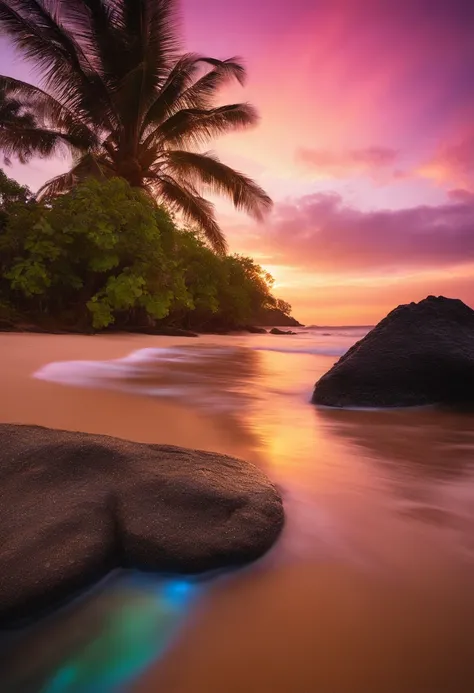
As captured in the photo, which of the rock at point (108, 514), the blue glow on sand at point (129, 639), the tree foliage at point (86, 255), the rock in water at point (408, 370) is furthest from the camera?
the tree foliage at point (86, 255)

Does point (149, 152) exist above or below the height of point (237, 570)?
above

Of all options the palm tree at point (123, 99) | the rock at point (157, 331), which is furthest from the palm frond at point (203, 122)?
the rock at point (157, 331)

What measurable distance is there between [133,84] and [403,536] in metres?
14.5

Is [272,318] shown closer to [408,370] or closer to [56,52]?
[56,52]

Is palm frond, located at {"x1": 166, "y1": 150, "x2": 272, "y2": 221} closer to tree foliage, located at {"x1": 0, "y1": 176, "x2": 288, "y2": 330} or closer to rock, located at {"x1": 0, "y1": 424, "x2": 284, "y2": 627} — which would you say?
tree foliage, located at {"x1": 0, "y1": 176, "x2": 288, "y2": 330}

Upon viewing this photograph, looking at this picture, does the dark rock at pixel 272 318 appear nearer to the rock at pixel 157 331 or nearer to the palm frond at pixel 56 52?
the rock at pixel 157 331

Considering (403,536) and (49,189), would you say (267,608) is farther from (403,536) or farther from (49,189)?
(49,189)

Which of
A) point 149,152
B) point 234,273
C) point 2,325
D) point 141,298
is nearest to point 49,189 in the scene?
point 149,152

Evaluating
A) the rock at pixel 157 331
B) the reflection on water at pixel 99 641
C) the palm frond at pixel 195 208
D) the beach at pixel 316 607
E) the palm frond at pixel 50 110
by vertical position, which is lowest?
the reflection on water at pixel 99 641

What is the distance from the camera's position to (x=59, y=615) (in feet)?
2.92

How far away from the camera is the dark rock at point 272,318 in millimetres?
41203

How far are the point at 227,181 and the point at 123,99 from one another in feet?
12.6

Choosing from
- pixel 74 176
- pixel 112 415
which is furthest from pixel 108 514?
pixel 74 176

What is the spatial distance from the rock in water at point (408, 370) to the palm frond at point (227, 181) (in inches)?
461
